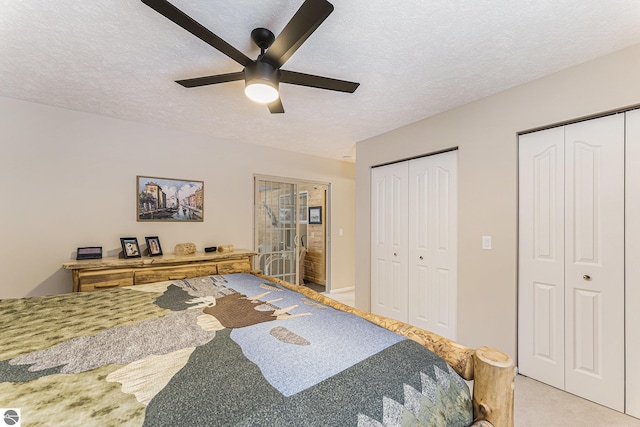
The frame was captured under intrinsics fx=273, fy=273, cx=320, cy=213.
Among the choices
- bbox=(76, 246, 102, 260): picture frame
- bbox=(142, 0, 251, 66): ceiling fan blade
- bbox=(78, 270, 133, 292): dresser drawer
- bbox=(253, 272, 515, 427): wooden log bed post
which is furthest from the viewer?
bbox=(76, 246, 102, 260): picture frame

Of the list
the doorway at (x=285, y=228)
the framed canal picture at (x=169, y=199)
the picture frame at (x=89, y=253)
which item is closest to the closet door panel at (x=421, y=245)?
the doorway at (x=285, y=228)

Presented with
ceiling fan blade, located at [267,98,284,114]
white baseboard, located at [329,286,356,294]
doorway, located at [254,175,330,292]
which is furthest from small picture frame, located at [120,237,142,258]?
white baseboard, located at [329,286,356,294]

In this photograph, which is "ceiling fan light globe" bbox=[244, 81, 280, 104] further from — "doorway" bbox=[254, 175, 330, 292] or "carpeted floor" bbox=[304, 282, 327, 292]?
"carpeted floor" bbox=[304, 282, 327, 292]

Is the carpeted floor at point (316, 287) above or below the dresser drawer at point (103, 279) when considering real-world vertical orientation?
below

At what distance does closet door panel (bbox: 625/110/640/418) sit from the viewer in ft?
6.06

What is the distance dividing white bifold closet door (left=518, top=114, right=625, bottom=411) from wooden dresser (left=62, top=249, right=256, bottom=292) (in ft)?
10.1

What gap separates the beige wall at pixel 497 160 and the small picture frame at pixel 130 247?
348 cm

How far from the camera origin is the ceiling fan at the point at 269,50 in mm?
1236

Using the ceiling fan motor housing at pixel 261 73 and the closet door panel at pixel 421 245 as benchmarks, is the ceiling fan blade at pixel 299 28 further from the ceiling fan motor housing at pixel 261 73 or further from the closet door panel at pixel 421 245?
the closet door panel at pixel 421 245

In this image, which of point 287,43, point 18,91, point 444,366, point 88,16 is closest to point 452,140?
point 287,43

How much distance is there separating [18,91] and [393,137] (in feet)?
12.6

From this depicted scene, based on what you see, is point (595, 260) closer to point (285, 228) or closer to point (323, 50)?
point (323, 50)

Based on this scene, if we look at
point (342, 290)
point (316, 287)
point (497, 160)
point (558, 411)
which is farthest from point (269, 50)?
point (316, 287)

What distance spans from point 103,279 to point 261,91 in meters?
2.43
